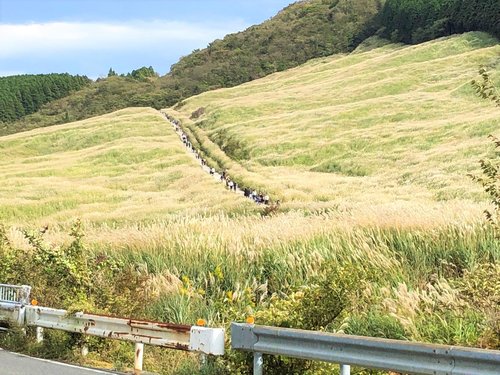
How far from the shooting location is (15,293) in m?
12.5

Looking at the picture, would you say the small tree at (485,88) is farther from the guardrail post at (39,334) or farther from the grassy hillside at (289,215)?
the guardrail post at (39,334)

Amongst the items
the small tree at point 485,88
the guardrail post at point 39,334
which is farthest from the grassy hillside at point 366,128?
the guardrail post at point 39,334

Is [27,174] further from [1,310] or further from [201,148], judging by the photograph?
[1,310]

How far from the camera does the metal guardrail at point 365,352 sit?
6.60 m

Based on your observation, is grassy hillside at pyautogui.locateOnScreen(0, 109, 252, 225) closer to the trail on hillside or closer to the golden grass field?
the golden grass field

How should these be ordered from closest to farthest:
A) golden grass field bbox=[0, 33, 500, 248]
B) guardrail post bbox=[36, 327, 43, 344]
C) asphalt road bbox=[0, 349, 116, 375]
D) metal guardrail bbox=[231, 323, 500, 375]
Answer: metal guardrail bbox=[231, 323, 500, 375] < asphalt road bbox=[0, 349, 116, 375] < guardrail post bbox=[36, 327, 43, 344] < golden grass field bbox=[0, 33, 500, 248]

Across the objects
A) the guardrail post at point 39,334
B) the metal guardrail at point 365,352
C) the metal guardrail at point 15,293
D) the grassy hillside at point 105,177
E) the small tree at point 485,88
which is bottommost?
the grassy hillside at point 105,177

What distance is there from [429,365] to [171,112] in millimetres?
134685

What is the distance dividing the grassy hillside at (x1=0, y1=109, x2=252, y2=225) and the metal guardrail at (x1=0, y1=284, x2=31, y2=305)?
22426 mm

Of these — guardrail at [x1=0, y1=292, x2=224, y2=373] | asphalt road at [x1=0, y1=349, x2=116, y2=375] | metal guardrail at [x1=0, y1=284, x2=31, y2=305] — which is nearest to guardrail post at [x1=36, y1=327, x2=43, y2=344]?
guardrail at [x1=0, y1=292, x2=224, y2=373]

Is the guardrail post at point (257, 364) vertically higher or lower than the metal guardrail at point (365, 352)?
lower

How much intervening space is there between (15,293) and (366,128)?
65595 mm

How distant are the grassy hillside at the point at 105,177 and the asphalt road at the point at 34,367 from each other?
24254 millimetres

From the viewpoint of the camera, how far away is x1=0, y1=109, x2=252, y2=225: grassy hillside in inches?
1799
